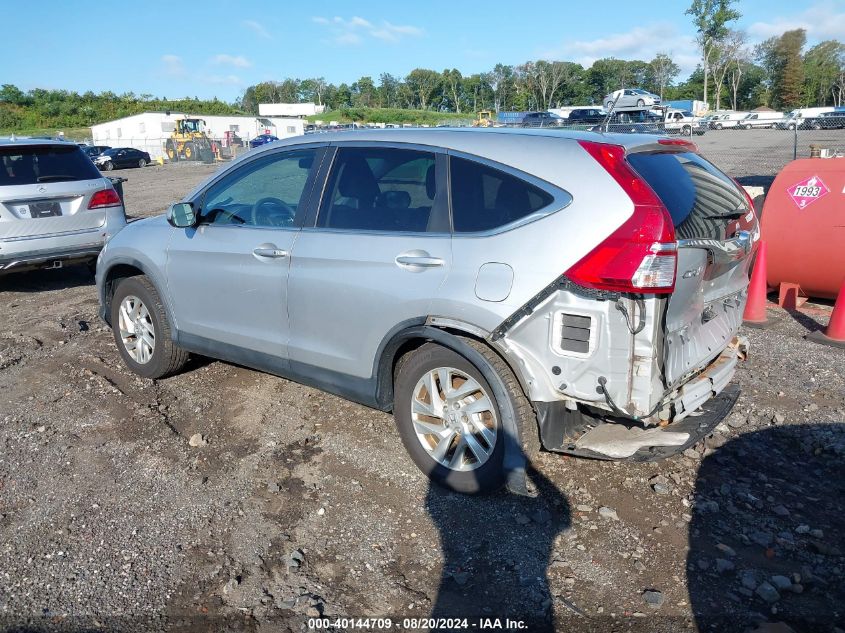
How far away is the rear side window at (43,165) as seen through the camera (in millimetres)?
7684

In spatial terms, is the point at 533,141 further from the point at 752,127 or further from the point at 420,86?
the point at 420,86

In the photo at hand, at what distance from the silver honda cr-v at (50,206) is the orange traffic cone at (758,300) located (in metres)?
7.14

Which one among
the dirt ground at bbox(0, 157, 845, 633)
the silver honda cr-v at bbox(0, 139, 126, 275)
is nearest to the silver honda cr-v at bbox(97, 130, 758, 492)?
the dirt ground at bbox(0, 157, 845, 633)

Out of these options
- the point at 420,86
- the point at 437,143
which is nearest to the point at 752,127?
the point at 437,143

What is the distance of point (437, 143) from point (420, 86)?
5007 inches

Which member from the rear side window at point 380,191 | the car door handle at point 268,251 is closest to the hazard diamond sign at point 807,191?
the rear side window at point 380,191

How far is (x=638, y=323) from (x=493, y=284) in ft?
2.26

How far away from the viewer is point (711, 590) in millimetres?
2961

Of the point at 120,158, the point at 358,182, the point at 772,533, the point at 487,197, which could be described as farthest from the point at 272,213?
the point at 120,158

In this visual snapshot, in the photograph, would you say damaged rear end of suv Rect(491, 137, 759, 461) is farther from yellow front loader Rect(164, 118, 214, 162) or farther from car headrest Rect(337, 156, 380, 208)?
yellow front loader Rect(164, 118, 214, 162)

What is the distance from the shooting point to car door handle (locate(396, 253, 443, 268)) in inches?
139

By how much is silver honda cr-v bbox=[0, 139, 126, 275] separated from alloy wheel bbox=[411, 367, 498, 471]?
19.5 ft

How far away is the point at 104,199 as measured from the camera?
27.4 feet

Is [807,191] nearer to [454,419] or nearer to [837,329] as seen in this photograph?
[837,329]
